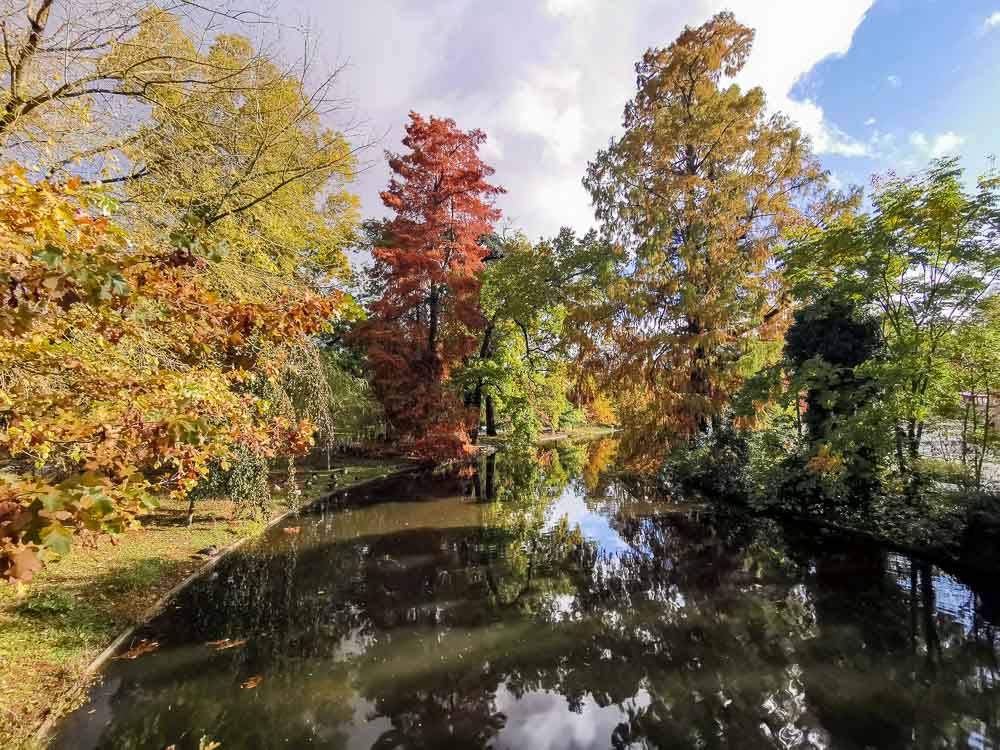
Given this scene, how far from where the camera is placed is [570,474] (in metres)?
17.5

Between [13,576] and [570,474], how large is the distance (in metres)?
16.9

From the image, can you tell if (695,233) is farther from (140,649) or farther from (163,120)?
(140,649)

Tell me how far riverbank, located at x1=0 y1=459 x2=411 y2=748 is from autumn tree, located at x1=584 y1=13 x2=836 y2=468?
33.9 feet

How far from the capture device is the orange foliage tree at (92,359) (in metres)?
1.54

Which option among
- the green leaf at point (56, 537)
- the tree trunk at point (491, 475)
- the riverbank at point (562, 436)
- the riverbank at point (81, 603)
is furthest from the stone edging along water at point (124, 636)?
the riverbank at point (562, 436)

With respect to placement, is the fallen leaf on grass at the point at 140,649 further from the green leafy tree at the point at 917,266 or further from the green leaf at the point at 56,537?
the green leafy tree at the point at 917,266

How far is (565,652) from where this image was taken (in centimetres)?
534

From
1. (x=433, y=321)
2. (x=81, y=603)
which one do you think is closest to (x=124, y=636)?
(x=81, y=603)

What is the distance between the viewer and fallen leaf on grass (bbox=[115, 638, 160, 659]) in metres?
5.10

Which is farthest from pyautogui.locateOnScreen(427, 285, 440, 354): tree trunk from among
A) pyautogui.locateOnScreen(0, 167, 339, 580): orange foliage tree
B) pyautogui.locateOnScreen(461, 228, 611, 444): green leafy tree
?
pyautogui.locateOnScreen(0, 167, 339, 580): orange foliage tree

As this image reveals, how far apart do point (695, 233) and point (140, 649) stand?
43.4 feet

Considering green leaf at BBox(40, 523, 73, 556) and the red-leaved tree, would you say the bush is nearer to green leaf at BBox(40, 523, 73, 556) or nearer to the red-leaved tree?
the red-leaved tree

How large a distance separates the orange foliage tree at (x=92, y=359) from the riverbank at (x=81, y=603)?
427 millimetres

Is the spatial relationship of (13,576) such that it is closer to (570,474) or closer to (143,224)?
(143,224)
